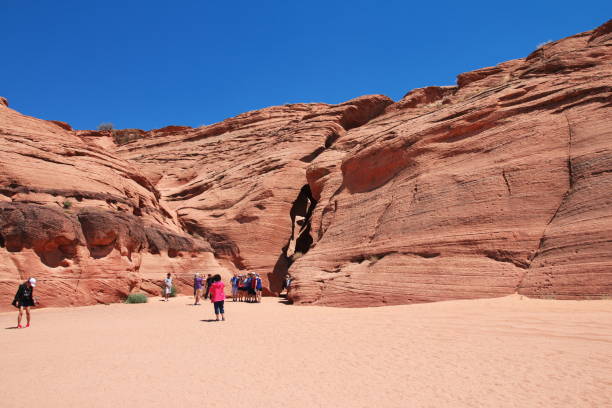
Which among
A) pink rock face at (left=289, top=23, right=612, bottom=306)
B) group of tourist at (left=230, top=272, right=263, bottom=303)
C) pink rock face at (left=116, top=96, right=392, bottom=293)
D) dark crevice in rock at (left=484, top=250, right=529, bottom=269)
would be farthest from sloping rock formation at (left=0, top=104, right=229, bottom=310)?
dark crevice in rock at (left=484, top=250, right=529, bottom=269)

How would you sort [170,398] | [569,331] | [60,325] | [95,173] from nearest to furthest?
[170,398], [569,331], [60,325], [95,173]

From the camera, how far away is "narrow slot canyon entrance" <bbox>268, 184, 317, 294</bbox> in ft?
88.4

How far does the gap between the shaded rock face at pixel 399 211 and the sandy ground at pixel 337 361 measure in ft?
6.98

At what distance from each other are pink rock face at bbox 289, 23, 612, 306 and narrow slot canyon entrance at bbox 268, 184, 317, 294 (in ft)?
25.1

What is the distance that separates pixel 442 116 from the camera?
1758cm

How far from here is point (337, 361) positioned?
6125 mm

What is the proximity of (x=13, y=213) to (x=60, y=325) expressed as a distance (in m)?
6.76

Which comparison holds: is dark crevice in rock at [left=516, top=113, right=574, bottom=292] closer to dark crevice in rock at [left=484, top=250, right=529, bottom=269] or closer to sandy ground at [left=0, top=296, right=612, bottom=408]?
dark crevice in rock at [left=484, top=250, right=529, bottom=269]

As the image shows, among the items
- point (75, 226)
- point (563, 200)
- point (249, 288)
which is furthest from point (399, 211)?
point (75, 226)

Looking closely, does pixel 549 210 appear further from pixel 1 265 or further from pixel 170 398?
pixel 1 265

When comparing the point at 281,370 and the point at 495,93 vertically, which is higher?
the point at 495,93

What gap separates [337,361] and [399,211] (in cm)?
1067

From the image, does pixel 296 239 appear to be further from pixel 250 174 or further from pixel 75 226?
pixel 75 226

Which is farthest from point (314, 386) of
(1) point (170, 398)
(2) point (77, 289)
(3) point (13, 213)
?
(3) point (13, 213)
